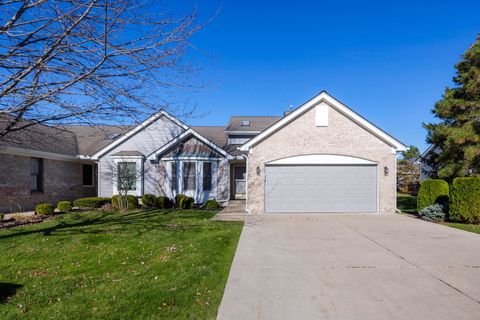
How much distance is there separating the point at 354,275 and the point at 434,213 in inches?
331

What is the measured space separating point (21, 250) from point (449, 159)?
54.4ft

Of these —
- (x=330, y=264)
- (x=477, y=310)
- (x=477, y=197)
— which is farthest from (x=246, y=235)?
(x=477, y=197)

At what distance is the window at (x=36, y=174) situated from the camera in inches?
624

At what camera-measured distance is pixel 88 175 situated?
67.3 feet

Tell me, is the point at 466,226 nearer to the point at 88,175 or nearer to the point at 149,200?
the point at 149,200

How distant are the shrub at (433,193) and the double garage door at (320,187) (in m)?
1.81

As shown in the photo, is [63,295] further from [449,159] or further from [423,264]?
[449,159]

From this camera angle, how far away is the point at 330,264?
6.04m

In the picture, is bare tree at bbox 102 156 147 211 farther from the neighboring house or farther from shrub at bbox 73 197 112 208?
the neighboring house

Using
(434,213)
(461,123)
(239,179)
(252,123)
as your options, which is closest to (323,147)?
(434,213)

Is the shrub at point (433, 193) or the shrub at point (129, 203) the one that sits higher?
the shrub at point (433, 193)

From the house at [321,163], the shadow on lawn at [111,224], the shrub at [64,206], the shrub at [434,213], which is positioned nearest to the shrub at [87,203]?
the shrub at [64,206]

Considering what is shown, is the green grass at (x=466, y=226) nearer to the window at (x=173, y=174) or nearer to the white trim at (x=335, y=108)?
the white trim at (x=335, y=108)

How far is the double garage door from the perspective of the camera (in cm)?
1370
